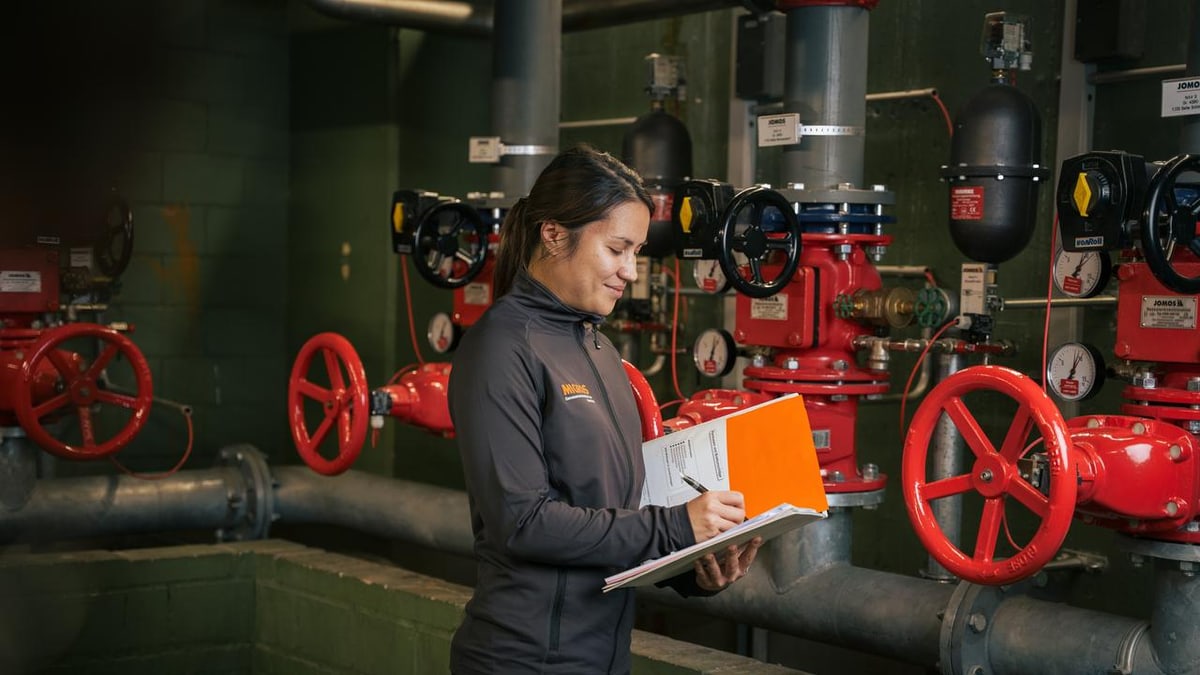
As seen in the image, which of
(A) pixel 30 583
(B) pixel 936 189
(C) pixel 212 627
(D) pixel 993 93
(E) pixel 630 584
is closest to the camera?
(E) pixel 630 584

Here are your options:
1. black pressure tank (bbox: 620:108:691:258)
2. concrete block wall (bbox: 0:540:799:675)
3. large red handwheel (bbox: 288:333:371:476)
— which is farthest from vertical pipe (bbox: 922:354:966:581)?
large red handwheel (bbox: 288:333:371:476)

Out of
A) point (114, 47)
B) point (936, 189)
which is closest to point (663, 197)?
point (936, 189)

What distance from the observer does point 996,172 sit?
2.91 metres

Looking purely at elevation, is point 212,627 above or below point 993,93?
below

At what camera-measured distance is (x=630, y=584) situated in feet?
5.61

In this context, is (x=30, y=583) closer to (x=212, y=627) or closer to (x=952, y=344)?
(x=212, y=627)

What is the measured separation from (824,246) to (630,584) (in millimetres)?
1538

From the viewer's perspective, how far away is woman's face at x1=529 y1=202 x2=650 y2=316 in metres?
1.77

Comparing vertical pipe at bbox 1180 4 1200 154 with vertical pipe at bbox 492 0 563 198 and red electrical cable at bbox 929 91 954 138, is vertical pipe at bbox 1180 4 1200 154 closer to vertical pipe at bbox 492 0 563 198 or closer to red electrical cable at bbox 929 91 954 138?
red electrical cable at bbox 929 91 954 138

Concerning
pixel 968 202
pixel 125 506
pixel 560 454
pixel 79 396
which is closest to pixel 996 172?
pixel 968 202

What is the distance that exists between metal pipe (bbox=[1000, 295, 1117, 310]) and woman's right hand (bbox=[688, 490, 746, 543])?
151cm

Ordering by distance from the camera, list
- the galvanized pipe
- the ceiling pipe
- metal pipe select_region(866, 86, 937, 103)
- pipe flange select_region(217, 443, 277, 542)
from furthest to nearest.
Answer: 1. pipe flange select_region(217, 443, 277, 542)
2. the ceiling pipe
3. metal pipe select_region(866, 86, 937, 103)
4. the galvanized pipe

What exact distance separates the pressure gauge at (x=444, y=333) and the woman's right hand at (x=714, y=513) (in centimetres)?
249

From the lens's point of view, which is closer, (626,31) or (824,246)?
(824,246)
